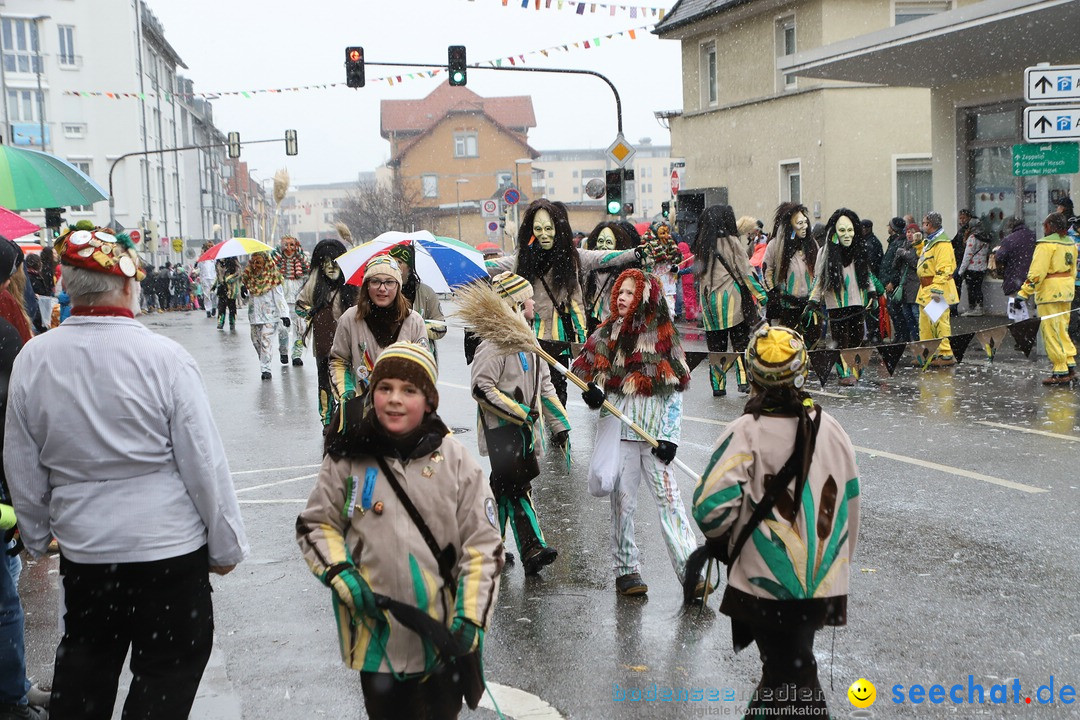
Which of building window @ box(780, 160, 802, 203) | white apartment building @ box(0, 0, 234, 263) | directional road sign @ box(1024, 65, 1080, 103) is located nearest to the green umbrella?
directional road sign @ box(1024, 65, 1080, 103)

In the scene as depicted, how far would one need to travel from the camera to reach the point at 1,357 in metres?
4.71

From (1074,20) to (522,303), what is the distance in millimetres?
11956

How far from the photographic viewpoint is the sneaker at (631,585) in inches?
242

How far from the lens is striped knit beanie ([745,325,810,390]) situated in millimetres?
3980

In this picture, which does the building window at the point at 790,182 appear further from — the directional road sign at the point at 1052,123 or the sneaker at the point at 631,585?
the sneaker at the point at 631,585

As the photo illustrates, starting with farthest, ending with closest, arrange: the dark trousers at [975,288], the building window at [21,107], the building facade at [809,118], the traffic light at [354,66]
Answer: the building window at [21,107] → the building facade at [809,118] → the traffic light at [354,66] → the dark trousers at [975,288]

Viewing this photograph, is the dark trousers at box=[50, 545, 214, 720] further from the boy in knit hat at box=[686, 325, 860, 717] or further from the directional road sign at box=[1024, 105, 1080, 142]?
the directional road sign at box=[1024, 105, 1080, 142]

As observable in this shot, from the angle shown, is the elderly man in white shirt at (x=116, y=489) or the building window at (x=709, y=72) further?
the building window at (x=709, y=72)

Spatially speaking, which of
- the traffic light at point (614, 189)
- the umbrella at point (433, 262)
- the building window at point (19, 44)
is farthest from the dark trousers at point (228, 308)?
the building window at point (19, 44)

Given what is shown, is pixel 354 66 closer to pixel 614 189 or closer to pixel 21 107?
pixel 614 189

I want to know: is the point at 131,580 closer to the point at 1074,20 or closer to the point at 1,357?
the point at 1,357

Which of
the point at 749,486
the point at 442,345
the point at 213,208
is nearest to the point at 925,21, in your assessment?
the point at 442,345

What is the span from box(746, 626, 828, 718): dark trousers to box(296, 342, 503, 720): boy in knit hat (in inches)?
40.6

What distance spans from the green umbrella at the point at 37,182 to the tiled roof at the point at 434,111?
91975mm
